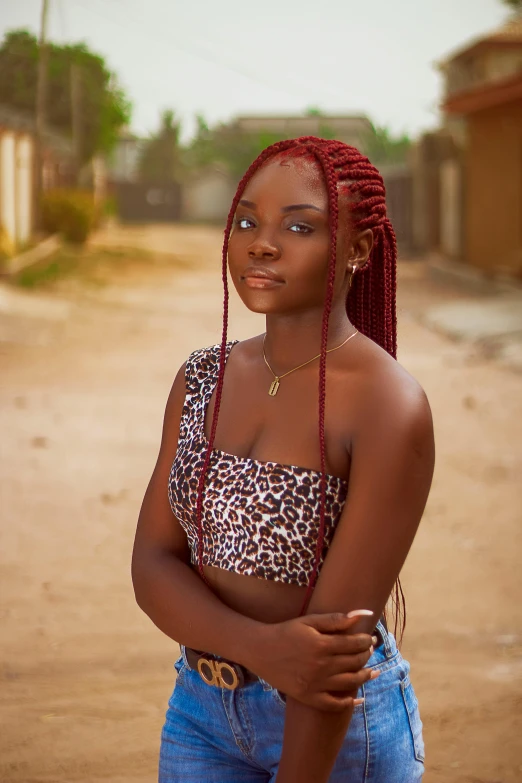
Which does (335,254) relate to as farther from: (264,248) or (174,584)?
(174,584)

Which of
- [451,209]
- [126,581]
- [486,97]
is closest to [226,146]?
[451,209]

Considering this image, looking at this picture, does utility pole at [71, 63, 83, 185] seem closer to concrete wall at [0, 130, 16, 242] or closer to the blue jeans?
concrete wall at [0, 130, 16, 242]

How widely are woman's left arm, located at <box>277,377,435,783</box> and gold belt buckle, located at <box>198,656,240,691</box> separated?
124mm

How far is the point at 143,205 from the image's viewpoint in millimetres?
57812

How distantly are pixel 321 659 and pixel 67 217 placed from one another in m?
26.9

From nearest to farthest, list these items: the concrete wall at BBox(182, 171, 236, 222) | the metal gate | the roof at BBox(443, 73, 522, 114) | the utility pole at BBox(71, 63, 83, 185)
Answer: the roof at BBox(443, 73, 522, 114)
the utility pole at BBox(71, 63, 83, 185)
the metal gate
the concrete wall at BBox(182, 171, 236, 222)

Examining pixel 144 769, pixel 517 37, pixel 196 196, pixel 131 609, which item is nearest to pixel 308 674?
pixel 144 769

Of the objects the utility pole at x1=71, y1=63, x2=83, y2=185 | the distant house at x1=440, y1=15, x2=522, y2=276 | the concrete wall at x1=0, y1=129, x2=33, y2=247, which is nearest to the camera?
the distant house at x1=440, y1=15, x2=522, y2=276

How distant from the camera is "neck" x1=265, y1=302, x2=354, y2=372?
1558mm

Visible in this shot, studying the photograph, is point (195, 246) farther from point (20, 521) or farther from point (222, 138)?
point (222, 138)

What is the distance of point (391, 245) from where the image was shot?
165cm

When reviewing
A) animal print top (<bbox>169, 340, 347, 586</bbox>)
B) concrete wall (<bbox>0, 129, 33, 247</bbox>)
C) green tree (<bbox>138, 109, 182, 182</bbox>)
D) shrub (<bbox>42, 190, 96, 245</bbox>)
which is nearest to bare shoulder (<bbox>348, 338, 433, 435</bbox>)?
animal print top (<bbox>169, 340, 347, 586</bbox>)

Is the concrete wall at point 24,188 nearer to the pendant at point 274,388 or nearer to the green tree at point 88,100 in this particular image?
the green tree at point 88,100

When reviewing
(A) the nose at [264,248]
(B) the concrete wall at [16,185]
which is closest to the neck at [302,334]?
(A) the nose at [264,248]
